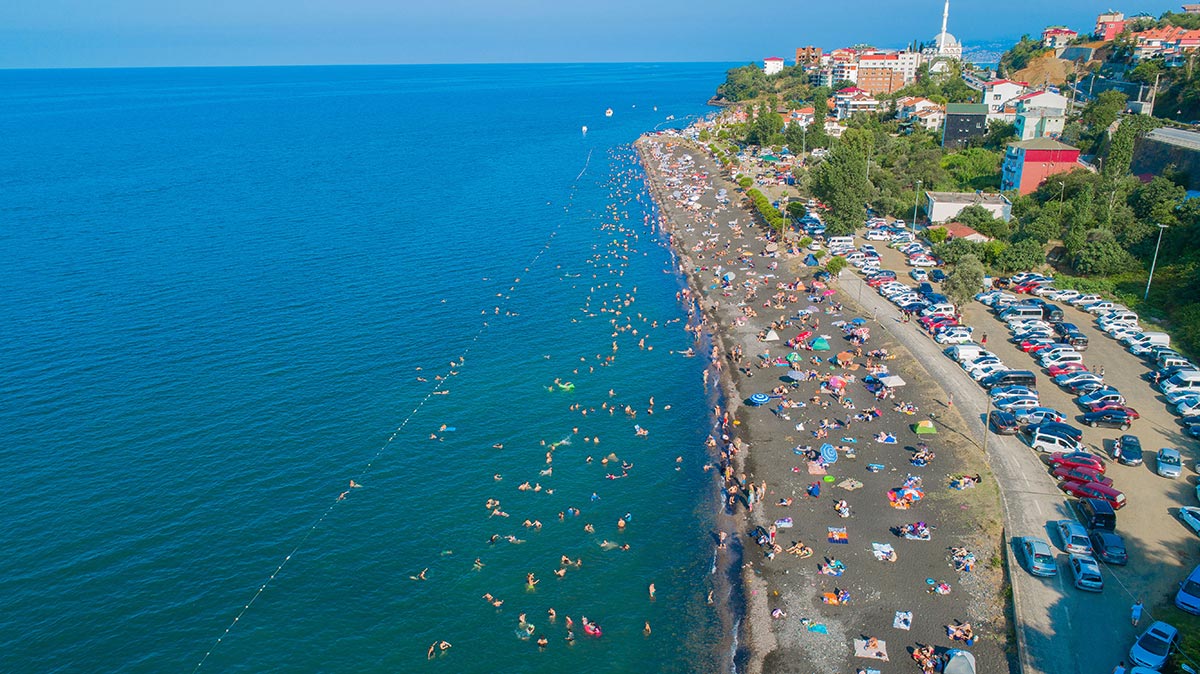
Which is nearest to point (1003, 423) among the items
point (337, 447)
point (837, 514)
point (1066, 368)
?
point (1066, 368)

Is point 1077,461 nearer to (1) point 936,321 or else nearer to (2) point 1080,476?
(2) point 1080,476

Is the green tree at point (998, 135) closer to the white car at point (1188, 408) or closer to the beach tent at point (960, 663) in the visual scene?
the white car at point (1188, 408)

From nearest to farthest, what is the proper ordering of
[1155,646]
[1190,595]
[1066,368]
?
[1155,646] → [1190,595] → [1066,368]

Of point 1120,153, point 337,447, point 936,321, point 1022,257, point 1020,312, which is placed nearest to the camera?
point 337,447

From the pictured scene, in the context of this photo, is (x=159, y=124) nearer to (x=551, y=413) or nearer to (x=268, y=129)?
(x=268, y=129)

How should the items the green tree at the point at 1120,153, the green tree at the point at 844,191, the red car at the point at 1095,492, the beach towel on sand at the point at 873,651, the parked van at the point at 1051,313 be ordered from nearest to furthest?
the beach towel on sand at the point at 873,651, the red car at the point at 1095,492, the parked van at the point at 1051,313, the green tree at the point at 1120,153, the green tree at the point at 844,191

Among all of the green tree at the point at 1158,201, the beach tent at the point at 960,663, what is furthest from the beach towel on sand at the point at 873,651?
the green tree at the point at 1158,201

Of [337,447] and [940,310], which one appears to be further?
[940,310]
